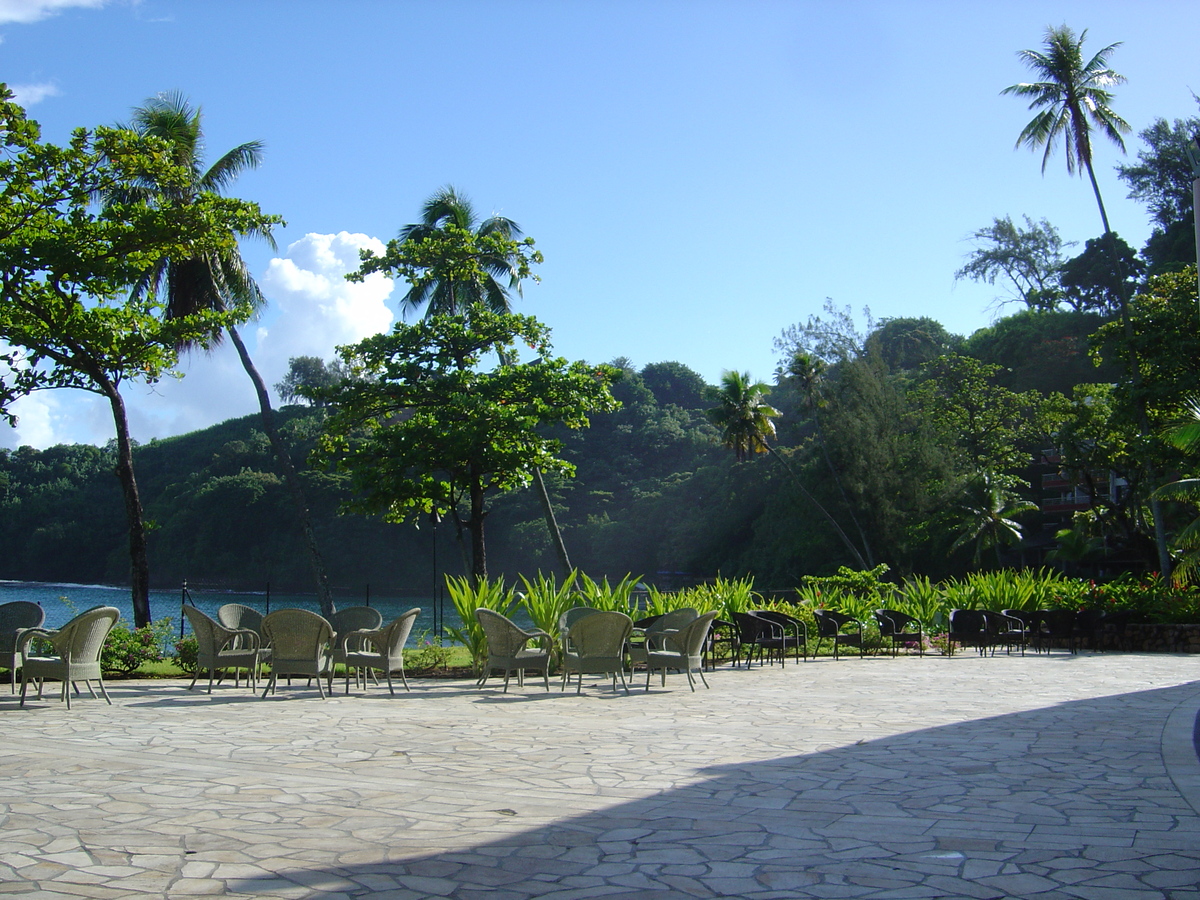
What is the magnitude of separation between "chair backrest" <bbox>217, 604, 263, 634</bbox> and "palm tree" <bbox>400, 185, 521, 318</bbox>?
11.7 meters

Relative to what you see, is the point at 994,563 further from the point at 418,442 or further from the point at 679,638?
the point at 679,638

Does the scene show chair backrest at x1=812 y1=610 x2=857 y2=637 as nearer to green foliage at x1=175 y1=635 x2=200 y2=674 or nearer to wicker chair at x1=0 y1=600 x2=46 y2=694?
green foliage at x1=175 y1=635 x2=200 y2=674

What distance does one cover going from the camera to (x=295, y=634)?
9.26 meters

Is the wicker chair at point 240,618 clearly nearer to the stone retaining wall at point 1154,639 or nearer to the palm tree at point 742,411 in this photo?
the stone retaining wall at point 1154,639

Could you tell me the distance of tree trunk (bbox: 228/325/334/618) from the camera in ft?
63.7

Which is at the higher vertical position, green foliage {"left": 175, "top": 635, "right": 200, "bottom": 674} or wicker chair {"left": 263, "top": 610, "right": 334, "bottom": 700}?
wicker chair {"left": 263, "top": 610, "right": 334, "bottom": 700}

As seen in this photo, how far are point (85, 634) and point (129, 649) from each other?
3.63m

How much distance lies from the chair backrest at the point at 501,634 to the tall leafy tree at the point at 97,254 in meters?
6.43

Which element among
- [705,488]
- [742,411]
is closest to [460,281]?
[742,411]

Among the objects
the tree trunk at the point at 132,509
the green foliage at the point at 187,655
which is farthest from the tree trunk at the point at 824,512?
the green foliage at the point at 187,655

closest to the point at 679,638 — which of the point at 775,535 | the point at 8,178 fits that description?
the point at 8,178

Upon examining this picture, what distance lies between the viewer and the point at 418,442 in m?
17.5

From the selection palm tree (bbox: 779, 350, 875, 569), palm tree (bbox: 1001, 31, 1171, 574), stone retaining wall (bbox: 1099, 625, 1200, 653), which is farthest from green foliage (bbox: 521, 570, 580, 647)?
palm tree (bbox: 779, 350, 875, 569)

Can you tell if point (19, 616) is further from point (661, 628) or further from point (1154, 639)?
point (1154, 639)
